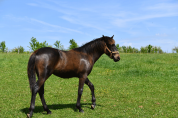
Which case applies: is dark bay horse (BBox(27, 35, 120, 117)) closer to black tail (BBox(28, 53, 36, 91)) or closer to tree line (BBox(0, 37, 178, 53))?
black tail (BBox(28, 53, 36, 91))

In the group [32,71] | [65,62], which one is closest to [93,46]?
[65,62]

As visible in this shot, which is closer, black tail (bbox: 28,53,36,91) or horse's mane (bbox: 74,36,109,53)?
black tail (bbox: 28,53,36,91)

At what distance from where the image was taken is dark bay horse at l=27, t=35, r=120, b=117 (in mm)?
7242

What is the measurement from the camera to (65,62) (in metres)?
7.85

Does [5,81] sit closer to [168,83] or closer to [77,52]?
[77,52]

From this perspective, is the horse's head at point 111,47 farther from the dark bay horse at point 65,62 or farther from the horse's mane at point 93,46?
the horse's mane at point 93,46

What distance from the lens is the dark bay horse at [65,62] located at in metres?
7.24

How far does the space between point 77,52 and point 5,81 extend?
12336 millimetres

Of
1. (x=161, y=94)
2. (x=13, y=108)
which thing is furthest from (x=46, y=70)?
(x=161, y=94)

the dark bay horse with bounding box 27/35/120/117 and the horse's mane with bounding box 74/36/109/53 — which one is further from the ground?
the horse's mane with bounding box 74/36/109/53

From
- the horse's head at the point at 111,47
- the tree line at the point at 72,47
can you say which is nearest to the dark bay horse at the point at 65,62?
the horse's head at the point at 111,47

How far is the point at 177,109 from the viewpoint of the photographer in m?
9.84

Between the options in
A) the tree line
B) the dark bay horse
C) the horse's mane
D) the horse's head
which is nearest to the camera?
the dark bay horse

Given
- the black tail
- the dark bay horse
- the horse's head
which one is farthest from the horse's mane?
the black tail
